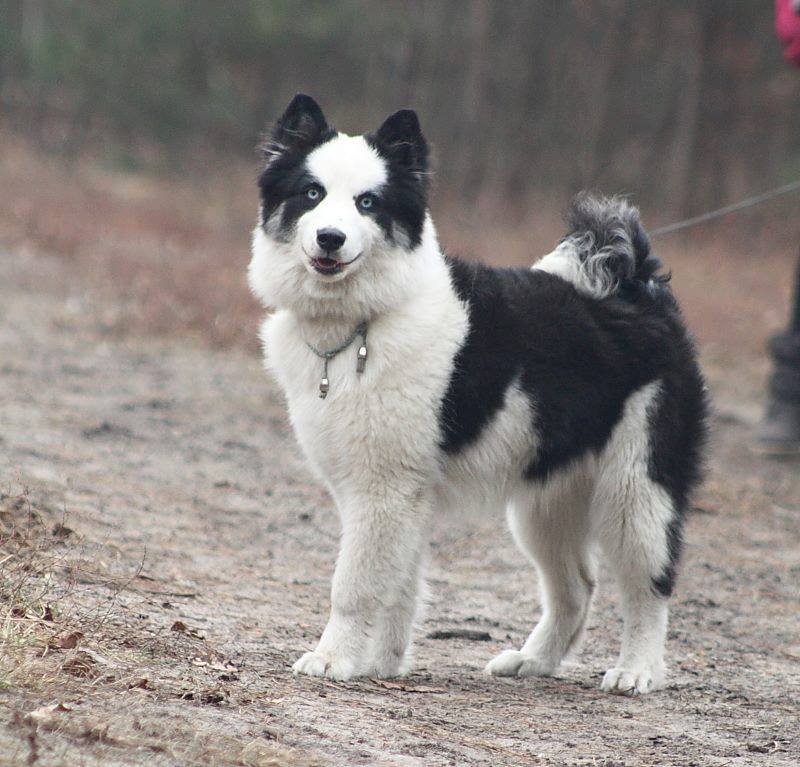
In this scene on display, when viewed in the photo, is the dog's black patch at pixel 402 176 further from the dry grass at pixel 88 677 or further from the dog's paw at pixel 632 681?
the dog's paw at pixel 632 681

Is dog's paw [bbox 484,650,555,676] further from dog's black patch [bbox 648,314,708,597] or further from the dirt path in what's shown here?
dog's black patch [bbox 648,314,708,597]

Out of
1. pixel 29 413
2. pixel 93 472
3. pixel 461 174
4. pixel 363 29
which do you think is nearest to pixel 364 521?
pixel 93 472

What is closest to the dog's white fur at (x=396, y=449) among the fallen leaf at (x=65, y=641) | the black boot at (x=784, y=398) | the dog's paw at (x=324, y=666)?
the dog's paw at (x=324, y=666)

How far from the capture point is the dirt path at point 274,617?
331 cm

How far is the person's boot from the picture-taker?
340 inches

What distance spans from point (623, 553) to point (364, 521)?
3.30ft

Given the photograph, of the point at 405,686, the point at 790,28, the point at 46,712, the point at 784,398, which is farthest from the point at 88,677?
the point at 784,398

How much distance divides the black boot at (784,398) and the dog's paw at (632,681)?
4.61 metres

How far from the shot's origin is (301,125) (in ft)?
14.5

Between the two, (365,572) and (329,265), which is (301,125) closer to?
(329,265)

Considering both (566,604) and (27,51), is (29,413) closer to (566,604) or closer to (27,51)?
(566,604)

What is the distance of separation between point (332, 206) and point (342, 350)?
51 cm

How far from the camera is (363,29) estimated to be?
80.2 feet

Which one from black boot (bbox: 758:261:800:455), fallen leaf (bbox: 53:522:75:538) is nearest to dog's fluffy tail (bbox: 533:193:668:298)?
fallen leaf (bbox: 53:522:75:538)
